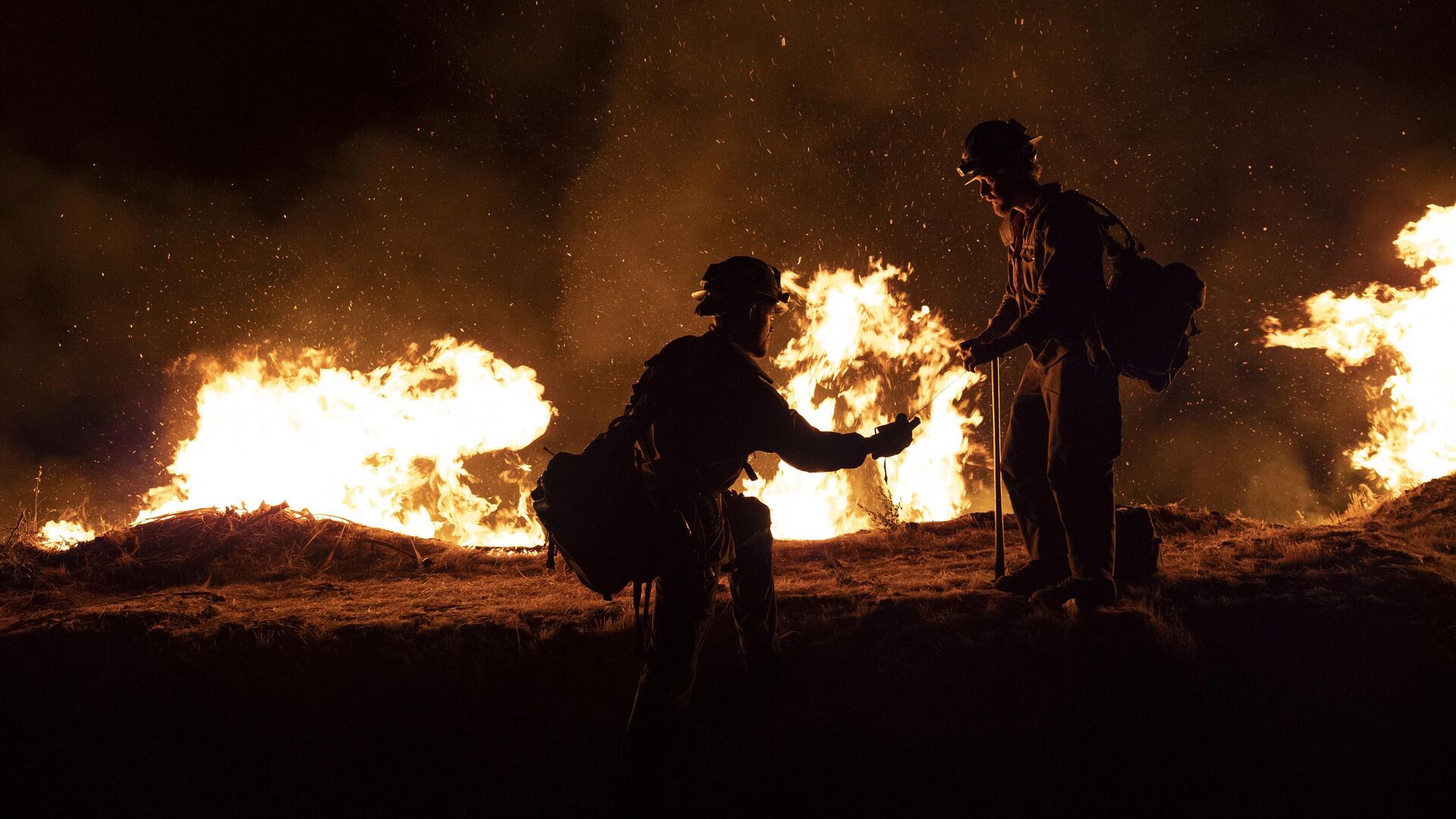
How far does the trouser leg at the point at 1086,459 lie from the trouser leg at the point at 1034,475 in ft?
1.03

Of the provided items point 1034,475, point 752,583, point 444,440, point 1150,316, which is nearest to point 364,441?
point 444,440

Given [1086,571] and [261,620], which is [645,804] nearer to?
[1086,571]

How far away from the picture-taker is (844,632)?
423cm

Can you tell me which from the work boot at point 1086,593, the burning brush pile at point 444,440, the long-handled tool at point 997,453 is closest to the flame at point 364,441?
the burning brush pile at point 444,440

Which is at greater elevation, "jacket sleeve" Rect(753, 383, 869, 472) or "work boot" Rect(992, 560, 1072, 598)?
"jacket sleeve" Rect(753, 383, 869, 472)

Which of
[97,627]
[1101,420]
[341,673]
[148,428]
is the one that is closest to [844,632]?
[1101,420]

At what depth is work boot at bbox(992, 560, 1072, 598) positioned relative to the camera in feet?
14.7

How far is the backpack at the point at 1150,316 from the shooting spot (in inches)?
152

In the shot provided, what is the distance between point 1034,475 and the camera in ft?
14.7

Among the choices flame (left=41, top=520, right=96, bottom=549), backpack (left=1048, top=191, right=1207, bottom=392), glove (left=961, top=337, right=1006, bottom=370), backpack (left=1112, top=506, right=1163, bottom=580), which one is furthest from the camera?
flame (left=41, top=520, right=96, bottom=549)

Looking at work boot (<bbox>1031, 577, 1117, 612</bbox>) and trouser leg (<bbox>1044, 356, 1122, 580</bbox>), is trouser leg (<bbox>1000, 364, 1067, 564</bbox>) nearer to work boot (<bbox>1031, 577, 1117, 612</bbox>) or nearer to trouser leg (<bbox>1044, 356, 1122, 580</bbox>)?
trouser leg (<bbox>1044, 356, 1122, 580</bbox>)

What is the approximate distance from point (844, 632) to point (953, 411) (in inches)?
336

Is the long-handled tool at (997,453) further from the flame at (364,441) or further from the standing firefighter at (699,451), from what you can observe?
the flame at (364,441)

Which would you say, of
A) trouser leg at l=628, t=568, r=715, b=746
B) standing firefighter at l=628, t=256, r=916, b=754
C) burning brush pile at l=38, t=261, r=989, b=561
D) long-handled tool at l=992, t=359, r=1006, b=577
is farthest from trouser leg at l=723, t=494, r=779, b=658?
burning brush pile at l=38, t=261, r=989, b=561
